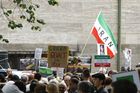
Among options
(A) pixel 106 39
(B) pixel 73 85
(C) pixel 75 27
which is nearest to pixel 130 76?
(B) pixel 73 85

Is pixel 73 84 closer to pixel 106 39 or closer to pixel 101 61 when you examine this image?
pixel 101 61

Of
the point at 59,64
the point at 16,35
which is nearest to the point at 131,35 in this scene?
the point at 16,35

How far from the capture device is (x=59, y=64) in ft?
58.5

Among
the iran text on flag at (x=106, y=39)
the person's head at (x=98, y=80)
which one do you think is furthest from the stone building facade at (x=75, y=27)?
the person's head at (x=98, y=80)

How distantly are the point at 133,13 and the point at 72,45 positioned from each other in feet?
17.1

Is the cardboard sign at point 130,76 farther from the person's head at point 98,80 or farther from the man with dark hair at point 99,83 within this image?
the person's head at point 98,80

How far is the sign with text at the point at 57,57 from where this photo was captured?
1781 cm

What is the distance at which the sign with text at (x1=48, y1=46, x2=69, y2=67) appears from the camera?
17.8m

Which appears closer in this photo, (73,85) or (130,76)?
(130,76)

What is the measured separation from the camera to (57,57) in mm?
17953

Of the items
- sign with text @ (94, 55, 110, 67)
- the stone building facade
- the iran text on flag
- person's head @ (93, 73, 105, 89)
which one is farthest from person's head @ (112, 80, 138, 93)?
the stone building facade

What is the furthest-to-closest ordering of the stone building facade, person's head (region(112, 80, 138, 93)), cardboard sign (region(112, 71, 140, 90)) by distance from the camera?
the stone building facade < cardboard sign (region(112, 71, 140, 90)) < person's head (region(112, 80, 138, 93))

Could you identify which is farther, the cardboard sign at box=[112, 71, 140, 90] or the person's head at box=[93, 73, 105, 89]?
the person's head at box=[93, 73, 105, 89]

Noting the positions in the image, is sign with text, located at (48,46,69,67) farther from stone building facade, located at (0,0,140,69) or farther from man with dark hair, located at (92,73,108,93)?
stone building facade, located at (0,0,140,69)
